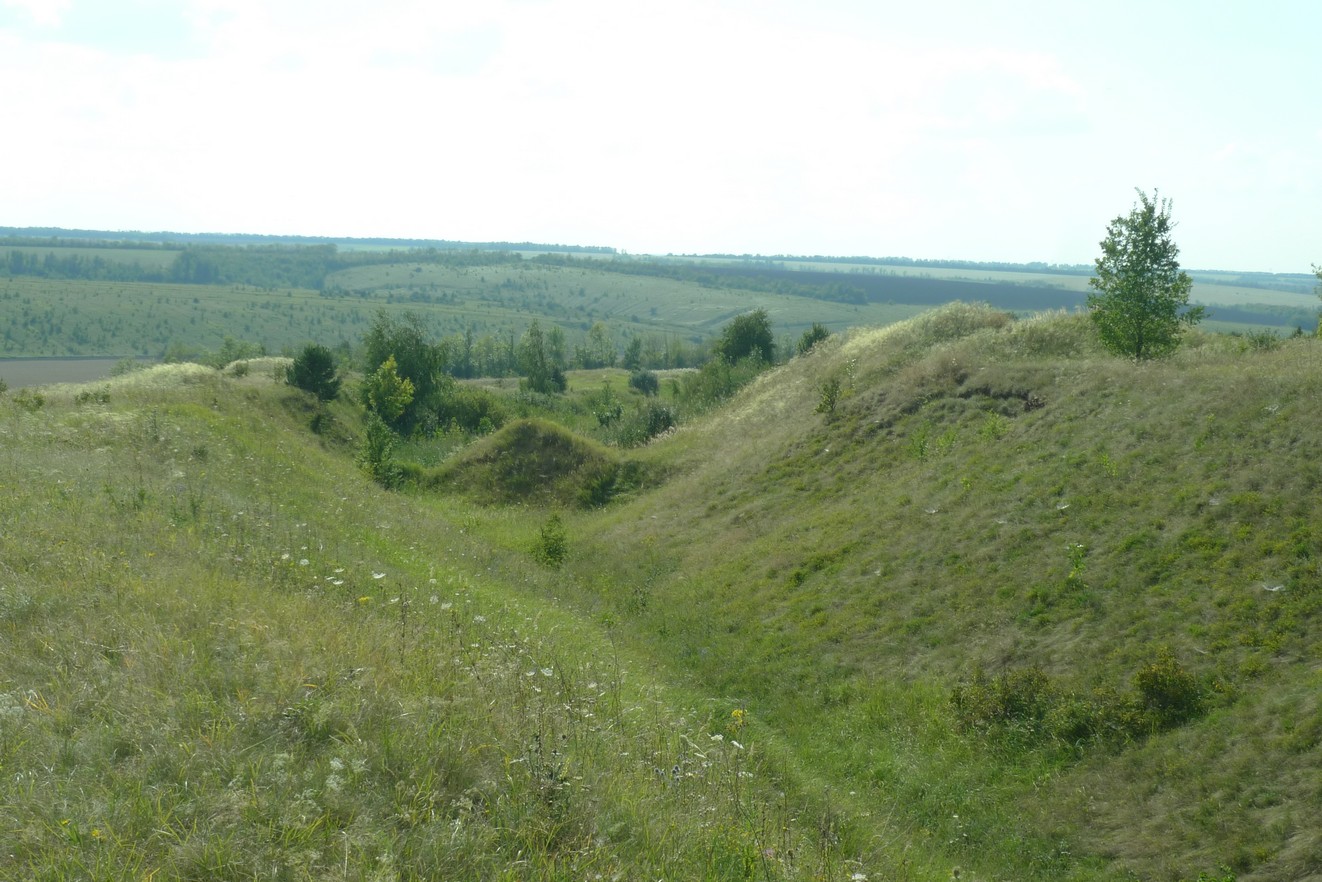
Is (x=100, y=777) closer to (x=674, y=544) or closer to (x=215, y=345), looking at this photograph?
(x=674, y=544)

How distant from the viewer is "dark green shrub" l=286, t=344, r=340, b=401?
127 feet

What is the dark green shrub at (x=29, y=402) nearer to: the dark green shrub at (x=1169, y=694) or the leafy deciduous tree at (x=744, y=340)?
the dark green shrub at (x=1169, y=694)

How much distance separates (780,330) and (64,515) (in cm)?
15856

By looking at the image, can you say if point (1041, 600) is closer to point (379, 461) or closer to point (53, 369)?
point (379, 461)

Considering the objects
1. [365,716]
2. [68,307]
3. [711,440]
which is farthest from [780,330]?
[365,716]

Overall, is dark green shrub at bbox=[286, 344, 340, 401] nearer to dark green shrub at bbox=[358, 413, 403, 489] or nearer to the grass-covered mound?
dark green shrub at bbox=[358, 413, 403, 489]

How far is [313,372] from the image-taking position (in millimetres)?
39125

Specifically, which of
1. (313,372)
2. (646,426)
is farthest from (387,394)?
(646,426)

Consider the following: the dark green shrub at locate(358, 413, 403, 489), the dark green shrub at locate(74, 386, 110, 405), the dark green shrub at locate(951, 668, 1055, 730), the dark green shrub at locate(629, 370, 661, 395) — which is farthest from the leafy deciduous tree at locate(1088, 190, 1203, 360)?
the dark green shrub at locate(629, 370, 661, 395)

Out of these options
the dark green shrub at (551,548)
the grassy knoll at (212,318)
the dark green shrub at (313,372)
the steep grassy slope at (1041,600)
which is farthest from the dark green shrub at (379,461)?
the grassy knoll at (212,318)

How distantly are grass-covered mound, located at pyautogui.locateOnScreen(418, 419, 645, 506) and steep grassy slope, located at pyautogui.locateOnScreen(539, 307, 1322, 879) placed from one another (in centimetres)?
524

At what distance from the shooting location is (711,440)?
30.5 m

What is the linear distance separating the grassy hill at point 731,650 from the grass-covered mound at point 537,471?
14.3 feet

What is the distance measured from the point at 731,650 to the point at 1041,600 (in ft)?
16.9
